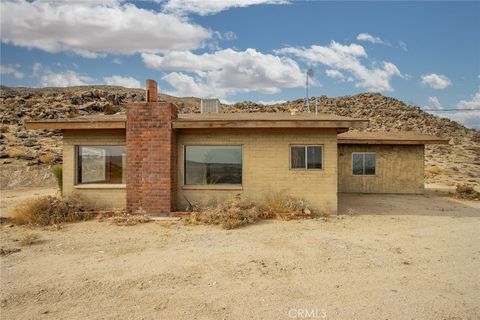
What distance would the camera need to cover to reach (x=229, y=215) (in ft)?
31.1

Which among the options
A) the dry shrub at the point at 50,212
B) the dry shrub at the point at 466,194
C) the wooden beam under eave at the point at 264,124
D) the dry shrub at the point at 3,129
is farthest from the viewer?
the dry shrub at the point at 3,129

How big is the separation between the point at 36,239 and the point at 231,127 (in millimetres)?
5817

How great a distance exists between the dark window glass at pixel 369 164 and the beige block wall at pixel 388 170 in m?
0.19

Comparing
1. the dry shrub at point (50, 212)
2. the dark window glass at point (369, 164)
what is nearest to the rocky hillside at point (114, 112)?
the dark window glass at point (369, 164)

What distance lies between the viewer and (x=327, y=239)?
794 centimetres

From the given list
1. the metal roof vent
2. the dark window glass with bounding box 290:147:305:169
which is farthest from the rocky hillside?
the dark window glass with bounding box 290:147:305:169

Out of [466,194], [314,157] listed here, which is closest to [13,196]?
[314,157]

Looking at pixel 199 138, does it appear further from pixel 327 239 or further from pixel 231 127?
pixel 327 239

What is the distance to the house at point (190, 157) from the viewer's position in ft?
33.8

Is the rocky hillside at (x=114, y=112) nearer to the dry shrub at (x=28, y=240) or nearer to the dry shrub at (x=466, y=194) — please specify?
the dry shrub at (x=466, y=194)

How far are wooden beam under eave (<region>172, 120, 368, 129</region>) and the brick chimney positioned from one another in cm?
51

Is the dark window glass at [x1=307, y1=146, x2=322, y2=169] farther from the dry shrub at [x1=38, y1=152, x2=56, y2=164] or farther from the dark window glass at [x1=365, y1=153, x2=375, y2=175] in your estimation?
the dry shrub at [x1=38, y1=152, x2=56, y2=164]

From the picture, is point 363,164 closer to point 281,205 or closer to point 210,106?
point 281,205

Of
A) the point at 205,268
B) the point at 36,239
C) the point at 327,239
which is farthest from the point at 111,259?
the point at 327,239
